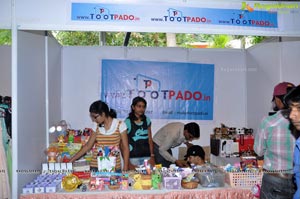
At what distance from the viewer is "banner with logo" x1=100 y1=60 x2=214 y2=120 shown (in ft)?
16.7

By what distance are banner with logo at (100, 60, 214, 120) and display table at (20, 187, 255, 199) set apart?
98.3 inches

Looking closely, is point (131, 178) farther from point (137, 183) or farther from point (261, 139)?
point (261, 139)

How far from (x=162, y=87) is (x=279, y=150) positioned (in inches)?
120

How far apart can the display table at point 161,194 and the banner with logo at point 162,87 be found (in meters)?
2.50

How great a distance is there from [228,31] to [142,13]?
32.8 inches

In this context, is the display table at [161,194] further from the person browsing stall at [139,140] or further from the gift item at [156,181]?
the person browsing stall at [139,140]

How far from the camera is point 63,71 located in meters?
4.99

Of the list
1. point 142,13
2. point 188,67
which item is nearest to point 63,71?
point 188,67

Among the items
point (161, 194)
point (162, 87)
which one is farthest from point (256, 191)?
point (162, 87)

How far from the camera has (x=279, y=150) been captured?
2.31 meters

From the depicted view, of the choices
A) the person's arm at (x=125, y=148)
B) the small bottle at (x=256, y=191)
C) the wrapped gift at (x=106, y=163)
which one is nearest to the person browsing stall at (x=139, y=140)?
the person's arm at (x=125, y=148)

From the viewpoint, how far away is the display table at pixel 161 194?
8.66 ft

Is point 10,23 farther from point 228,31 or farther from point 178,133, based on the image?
point 178,133

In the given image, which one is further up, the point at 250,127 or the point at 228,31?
the point at 228,31
